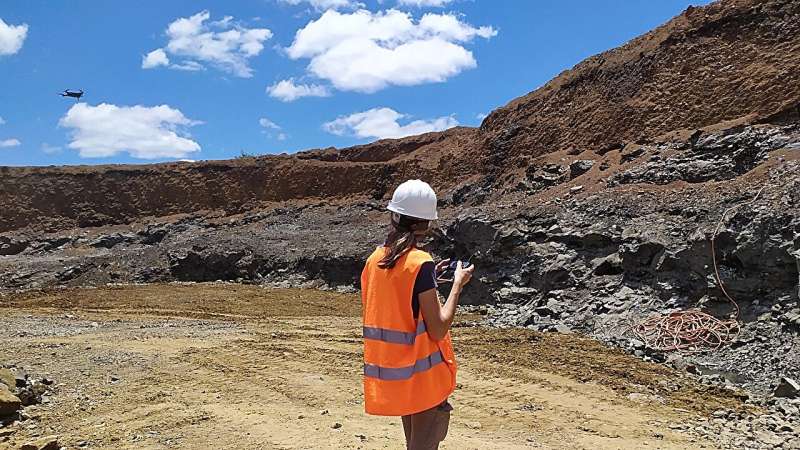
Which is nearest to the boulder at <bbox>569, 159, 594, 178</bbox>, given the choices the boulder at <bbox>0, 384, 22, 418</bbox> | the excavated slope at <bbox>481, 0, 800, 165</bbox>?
the excavated slope at <bbox>481, 0, 800, 165</bbox>

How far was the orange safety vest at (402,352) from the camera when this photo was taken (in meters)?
2.46

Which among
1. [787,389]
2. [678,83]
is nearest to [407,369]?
[787,389]

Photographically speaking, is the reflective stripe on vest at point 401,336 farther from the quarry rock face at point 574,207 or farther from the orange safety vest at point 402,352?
the quarry rock face at point 574,207

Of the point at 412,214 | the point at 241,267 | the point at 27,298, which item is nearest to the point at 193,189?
the point at 241,267

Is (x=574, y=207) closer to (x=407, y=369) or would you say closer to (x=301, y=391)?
(x=301, y=391)

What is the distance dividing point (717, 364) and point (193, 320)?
932 cm

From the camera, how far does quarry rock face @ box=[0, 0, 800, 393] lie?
8.69m

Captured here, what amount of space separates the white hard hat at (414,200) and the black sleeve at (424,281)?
0.22 m

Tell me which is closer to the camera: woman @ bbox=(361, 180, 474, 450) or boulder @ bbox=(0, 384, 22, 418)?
woman @ bbox=(361, 180, 474, 450)

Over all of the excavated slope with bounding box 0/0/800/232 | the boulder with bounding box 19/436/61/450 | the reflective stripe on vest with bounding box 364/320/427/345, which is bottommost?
the boulder with bounding box 19/436/61/450

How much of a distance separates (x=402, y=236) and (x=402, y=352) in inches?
18.4

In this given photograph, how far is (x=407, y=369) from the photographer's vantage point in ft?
8.14

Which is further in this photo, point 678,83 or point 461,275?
point 678,83

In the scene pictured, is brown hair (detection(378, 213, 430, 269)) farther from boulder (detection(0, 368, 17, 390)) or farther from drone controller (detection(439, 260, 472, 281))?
boulder (detection(0, 368, 17, 390))
